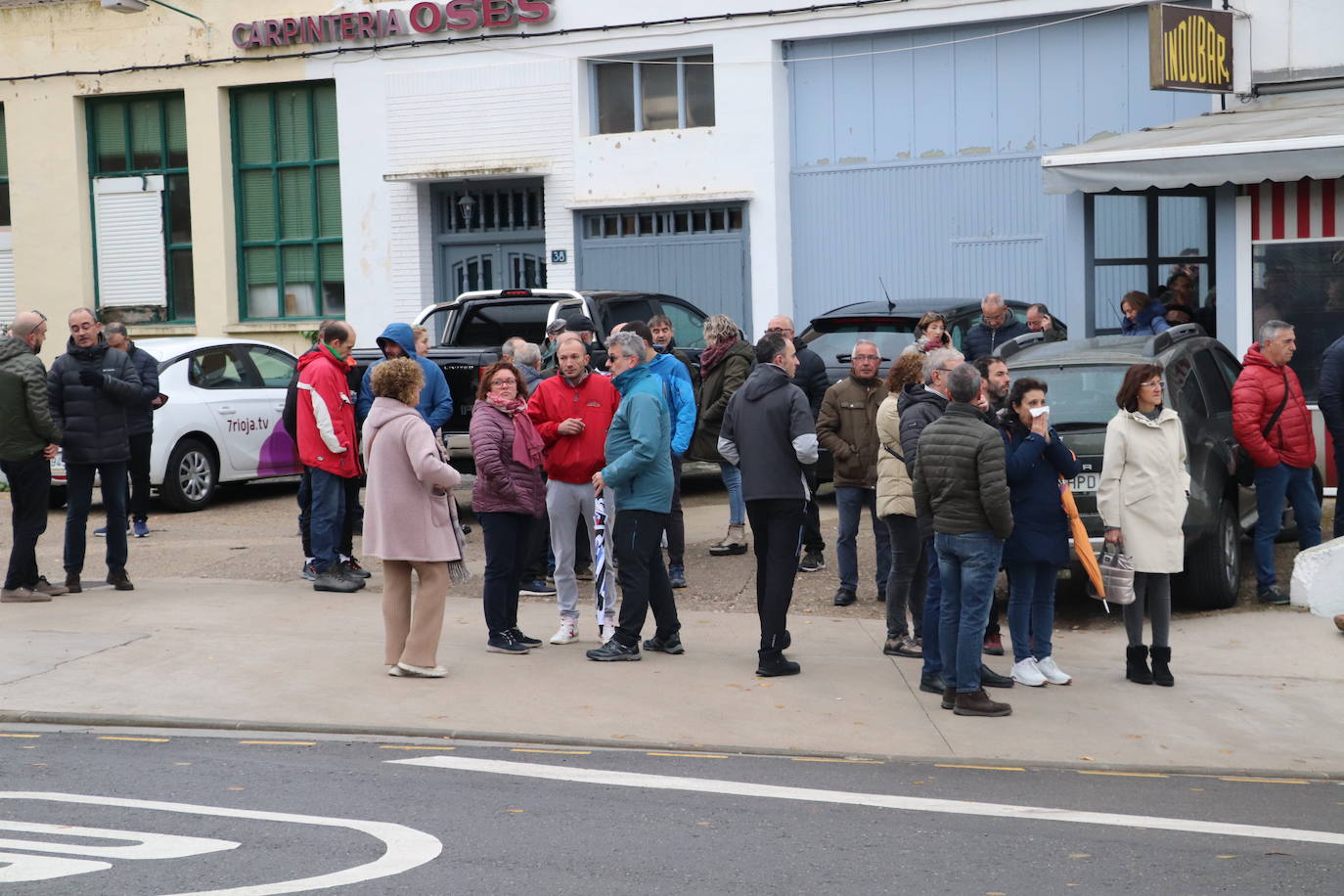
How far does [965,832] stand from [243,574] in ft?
24.9

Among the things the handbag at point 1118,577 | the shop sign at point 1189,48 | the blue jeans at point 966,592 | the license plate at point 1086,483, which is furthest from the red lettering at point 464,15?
the blue jeans at point 966,592

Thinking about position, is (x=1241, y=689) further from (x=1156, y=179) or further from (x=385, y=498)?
(x=1156, y=179)

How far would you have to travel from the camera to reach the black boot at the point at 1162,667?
892 cm

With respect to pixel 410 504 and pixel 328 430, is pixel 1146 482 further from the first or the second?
pixel 328 430

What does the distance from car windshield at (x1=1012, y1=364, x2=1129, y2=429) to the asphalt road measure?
3402mm

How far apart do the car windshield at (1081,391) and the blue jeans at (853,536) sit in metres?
1.25

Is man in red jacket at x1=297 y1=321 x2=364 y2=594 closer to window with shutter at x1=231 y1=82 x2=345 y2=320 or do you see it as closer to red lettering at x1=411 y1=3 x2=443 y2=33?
red lettering at x1=411 y1=3 x2=443 y2=33

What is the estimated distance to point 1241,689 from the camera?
8930mm

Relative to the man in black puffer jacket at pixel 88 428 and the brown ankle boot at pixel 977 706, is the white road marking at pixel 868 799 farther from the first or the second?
the man in black puffer jacket at pixel 88 428

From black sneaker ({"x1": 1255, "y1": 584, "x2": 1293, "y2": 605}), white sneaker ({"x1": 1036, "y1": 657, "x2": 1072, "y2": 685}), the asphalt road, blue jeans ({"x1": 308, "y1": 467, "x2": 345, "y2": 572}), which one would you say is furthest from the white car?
black sneaker ({"x1": 1255, "y1": 584, "x2": 1293, "y2": 605})

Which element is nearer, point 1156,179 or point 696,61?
point 1156,179

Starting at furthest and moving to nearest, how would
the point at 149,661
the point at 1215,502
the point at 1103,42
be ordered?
1. the point at 1103,42
2. the point at 1215,502
3. the point at 149,661

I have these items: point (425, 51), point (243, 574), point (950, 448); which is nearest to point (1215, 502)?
point (950, 448)

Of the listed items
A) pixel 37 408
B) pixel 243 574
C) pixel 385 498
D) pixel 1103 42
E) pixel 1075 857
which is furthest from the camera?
pixel 1103 42
